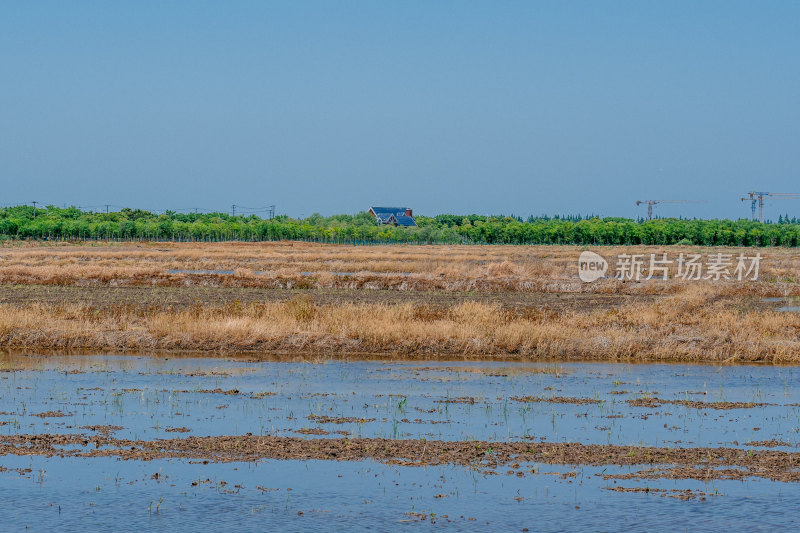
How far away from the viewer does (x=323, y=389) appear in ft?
60.0

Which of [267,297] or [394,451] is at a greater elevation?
[267,297]

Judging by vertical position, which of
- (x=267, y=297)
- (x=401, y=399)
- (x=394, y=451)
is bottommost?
(x=401, y=399)

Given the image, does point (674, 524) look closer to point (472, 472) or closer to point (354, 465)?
point (472, 472)

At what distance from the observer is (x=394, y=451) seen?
488 inches

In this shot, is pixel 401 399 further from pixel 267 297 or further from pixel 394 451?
pixel 267 297

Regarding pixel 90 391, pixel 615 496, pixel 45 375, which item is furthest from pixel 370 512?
pixel 45 375

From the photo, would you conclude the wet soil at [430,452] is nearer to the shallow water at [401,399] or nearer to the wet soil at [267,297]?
the shallow water at [401,399]

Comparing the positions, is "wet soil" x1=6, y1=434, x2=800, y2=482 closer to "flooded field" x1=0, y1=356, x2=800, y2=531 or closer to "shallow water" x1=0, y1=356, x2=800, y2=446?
"flooded field" x1=0, y1=356, x2=800, y2=531

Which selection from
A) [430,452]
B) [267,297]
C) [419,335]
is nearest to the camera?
[430,452]

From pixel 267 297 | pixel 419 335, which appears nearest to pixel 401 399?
pixel 419 335

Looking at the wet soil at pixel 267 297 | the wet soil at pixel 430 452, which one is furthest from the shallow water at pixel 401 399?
the wet soil at pixel 267 297

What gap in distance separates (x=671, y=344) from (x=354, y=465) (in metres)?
14.1

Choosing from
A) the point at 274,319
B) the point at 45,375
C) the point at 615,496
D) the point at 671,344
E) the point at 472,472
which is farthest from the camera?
the point at 274,319

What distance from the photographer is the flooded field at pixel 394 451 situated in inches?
393
